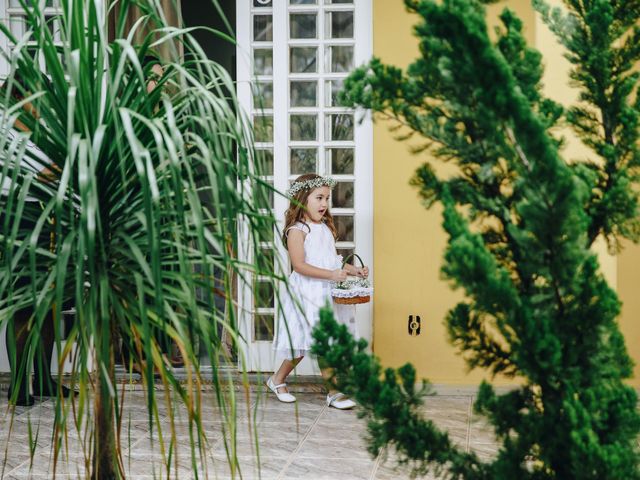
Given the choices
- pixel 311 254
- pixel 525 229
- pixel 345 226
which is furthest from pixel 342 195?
pixel 525 229

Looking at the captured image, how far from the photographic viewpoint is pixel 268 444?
14.8 ft

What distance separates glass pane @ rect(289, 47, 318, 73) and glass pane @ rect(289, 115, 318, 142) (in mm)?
303

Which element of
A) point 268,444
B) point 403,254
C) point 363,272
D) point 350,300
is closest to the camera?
point 268,444

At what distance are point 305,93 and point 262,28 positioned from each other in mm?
514

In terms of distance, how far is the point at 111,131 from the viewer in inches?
92.7

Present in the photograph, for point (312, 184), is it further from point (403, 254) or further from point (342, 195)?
point (403, 254)

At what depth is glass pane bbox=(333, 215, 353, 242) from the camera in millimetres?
5863

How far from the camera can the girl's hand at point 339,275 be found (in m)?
5.22

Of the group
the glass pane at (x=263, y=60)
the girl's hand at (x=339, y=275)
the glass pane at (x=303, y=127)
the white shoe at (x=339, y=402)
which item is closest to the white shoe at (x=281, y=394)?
the white shoe at (x=339, y=402)

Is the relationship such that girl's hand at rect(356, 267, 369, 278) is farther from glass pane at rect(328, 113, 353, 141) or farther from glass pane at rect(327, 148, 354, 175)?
glass pane at rect(328, 113, 353, 141)

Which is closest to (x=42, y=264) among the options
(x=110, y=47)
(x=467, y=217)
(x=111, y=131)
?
(x=111, y=131)

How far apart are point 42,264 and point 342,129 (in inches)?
143

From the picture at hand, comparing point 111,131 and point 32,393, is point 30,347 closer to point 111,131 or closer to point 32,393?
point 111,131

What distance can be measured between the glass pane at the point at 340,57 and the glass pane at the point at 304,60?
0.10m
